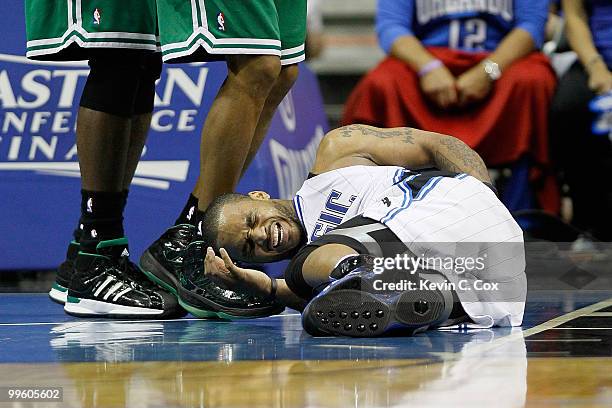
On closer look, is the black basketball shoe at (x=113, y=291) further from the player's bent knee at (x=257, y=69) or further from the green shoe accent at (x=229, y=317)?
the player's bent knee at (x=257, y=69)

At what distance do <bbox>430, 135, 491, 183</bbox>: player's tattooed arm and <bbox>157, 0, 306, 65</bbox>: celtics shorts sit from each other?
0.48 meters

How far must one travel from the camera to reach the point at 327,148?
275cm

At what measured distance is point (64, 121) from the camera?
3736 millimetres

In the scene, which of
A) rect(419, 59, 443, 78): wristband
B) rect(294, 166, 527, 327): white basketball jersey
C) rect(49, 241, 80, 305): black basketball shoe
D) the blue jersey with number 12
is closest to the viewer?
rect(294, 166, 527, 327): white basketball jersey

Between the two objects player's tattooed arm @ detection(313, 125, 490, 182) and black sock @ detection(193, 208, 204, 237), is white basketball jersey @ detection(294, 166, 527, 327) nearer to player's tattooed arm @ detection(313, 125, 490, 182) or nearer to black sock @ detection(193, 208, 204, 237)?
player's tattooed arm @ detection(313, 125, 490, 182)

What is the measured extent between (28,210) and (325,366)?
2094 mm

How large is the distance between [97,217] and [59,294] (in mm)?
358

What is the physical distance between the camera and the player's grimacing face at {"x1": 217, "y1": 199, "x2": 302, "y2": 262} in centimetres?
259

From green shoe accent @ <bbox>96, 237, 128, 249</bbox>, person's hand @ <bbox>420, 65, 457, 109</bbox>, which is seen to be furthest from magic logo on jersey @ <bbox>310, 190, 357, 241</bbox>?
person's hand @ <bbox>420, 65, 457, 109</bbox>

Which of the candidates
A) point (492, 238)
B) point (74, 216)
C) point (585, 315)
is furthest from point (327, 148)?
point (74, 216)

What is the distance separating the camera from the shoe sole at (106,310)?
9.05 ft

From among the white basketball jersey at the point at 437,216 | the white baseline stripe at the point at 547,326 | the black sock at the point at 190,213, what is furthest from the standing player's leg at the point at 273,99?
the white baseline stripe at the point at 547,326

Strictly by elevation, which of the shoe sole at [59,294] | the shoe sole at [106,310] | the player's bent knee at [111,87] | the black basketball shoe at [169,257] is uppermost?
the player's bent knee at [111,87]

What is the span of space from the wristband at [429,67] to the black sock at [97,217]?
1.65 meters
